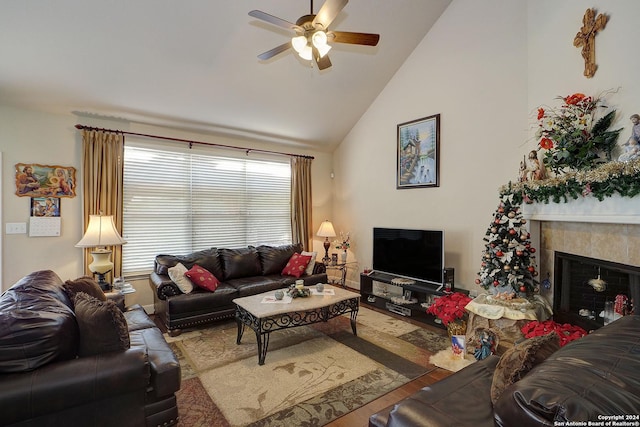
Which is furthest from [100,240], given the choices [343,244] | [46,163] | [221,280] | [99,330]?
[343,244]

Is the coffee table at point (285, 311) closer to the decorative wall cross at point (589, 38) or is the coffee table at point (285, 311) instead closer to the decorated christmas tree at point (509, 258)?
the decorated christmas tree at point (509, 258)

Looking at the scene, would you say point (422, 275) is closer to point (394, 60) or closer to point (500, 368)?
point (500, 368)

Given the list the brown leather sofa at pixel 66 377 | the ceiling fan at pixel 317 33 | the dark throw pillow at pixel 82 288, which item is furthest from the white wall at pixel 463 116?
the dark throw pillow at pixel 82 288

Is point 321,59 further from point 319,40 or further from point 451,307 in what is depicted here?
point 451,307

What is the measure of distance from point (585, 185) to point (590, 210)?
0.92 feet

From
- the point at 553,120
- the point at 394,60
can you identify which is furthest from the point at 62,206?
the point at 553,120

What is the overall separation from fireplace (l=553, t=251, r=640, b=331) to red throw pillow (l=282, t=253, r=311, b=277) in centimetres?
310

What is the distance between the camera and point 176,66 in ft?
11.9

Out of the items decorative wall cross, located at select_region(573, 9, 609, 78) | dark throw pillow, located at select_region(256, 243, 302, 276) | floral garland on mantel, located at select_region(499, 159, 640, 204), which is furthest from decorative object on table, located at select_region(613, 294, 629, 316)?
dark throw pillow, located at select_region(256, 243, 302, 276)

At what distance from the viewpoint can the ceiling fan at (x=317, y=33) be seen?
215 cm

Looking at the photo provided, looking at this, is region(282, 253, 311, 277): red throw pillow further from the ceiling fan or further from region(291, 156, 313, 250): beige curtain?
the ceiling fan

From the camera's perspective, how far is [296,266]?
184 inches

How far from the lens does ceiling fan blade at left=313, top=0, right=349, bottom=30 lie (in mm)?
2043

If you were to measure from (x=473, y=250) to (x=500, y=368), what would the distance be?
2.80 m
